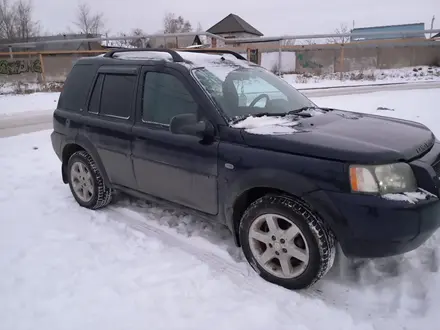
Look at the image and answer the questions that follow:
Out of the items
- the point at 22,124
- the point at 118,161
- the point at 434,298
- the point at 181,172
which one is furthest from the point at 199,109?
the point at 22,124

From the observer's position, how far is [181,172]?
3281 mm

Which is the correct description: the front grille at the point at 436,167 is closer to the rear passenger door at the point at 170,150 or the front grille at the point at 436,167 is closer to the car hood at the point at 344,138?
the car hood at the point at 344,138

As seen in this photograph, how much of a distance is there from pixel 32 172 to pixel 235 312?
4.71 metres

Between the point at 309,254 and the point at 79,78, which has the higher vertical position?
the point at 79,78

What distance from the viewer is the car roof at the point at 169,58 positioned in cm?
351

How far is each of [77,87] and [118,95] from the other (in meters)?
0.82

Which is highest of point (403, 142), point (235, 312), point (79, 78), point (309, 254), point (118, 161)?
point (79, 78)

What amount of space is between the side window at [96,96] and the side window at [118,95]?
68 mm

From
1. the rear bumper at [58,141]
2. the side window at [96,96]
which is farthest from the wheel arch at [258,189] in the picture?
the rear bumper at [58,141]

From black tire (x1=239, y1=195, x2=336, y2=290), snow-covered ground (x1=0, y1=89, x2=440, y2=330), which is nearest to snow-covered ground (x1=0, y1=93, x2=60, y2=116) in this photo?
snow-covered ground (x1=0, y1=89, x2=440, y2=330)

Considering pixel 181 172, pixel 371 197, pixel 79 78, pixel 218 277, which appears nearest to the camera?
pixel 371 197

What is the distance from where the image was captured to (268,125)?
2.95 meters

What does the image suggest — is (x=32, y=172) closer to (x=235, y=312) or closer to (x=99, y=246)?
(x=99, y=246)

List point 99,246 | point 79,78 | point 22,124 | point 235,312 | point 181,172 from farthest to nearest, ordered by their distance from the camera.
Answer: point 22,124
point 79,78
point 99,246
point 181,172
point 235,312
